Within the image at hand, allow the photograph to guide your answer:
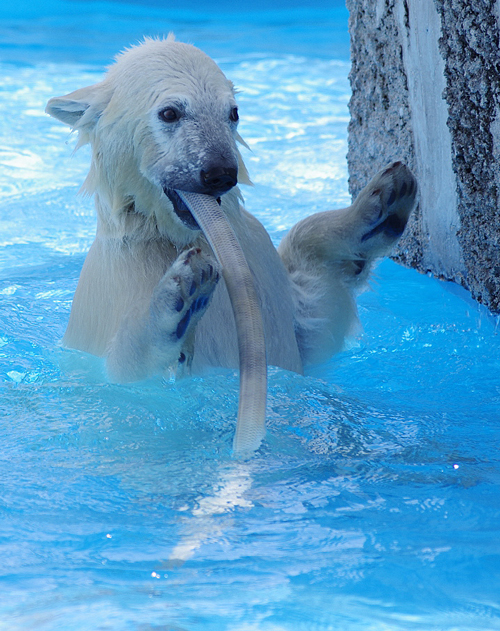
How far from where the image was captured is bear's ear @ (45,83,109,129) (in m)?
2.41

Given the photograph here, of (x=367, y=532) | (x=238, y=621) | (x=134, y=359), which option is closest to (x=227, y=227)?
(x=134, y=359)

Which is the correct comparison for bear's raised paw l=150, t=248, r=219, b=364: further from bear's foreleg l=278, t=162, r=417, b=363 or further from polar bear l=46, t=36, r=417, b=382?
bear's foreleg l=278, t=162, r=417, b=363

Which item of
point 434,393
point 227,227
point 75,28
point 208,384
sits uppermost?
point 75,28

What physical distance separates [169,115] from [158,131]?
54 mm

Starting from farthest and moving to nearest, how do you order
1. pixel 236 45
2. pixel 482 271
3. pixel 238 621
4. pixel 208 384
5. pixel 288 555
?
pixel 236 45 → pixel 482 271 → pixel 208 384 → pixel 288 555 → pixel 238 621

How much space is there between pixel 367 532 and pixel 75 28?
11.6m

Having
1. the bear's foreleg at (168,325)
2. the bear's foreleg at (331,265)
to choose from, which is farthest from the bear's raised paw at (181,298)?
the bear's foreleg at (331,265)

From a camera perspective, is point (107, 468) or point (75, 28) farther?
point (75, 28)

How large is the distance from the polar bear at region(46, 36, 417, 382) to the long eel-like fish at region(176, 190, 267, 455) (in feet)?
0.14

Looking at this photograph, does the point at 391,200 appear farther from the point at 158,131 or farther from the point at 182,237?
the point at 158,131

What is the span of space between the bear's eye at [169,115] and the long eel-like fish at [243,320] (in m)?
0.19

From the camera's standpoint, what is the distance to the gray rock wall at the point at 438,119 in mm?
2996

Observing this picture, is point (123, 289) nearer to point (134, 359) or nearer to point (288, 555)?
point (134, 359)

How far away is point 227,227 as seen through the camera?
6.98 ft
